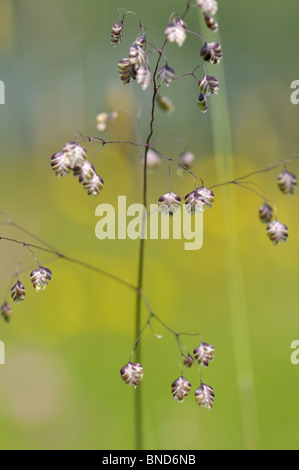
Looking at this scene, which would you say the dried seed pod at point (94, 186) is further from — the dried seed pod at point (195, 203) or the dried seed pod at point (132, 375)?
the dried seed pod at point (132, 375)

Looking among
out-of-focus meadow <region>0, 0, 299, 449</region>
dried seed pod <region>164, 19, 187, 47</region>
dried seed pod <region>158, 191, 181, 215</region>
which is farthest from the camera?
out-of-focus meadow <region>0, 0, 299, 449</region>

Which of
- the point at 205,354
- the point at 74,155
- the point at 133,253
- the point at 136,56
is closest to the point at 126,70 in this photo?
the point at 136,56

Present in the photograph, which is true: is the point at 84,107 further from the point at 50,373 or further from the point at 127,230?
the point at 50,373

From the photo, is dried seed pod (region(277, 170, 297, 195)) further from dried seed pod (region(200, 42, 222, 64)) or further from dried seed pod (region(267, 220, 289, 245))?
dried seed pod (region(200, 42, 222, 64))

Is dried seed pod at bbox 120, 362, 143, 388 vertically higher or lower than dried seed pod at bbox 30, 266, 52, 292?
lower

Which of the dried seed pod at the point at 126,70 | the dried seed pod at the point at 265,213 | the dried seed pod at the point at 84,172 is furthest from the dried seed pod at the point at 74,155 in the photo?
the dried seed pod at the point at 265,213

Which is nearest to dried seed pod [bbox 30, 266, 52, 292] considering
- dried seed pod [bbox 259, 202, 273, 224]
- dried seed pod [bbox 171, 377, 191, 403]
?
dried seed pod [bbox 171, 377, 191, 403]
